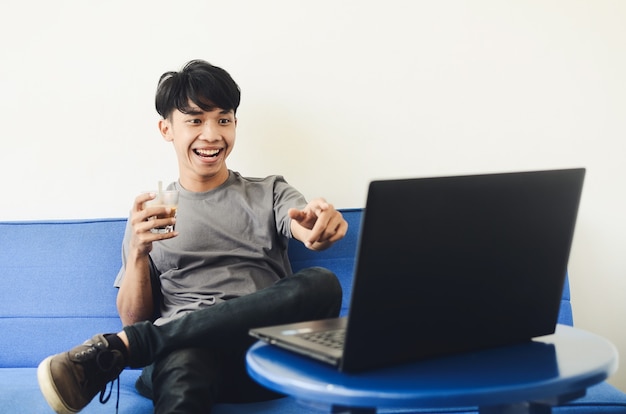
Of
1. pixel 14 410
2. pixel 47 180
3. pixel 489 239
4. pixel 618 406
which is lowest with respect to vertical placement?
pixel 14 410

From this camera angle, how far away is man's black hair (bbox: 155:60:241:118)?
223cm

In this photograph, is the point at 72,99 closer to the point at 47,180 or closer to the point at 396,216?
the point at 47,180

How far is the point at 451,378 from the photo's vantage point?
1.08 metres

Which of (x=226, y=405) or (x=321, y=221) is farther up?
(x=321, y=221)

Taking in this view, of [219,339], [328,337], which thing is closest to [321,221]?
[219,339]

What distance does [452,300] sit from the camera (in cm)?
114

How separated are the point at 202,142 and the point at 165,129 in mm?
183

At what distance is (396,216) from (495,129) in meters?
1.54

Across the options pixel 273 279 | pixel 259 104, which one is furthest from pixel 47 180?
pixel 273 279

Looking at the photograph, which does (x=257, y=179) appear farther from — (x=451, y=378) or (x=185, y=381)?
(x=451, y=378)

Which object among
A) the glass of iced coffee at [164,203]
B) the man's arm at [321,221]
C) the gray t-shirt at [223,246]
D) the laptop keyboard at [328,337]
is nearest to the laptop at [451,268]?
the laptop keyboard at [328,337]

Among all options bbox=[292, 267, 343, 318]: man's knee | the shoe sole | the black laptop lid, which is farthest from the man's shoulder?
the black laptop lid

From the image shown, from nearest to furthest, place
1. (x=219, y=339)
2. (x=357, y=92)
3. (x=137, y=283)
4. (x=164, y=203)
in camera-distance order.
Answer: (x=219, y=339) < (x=164, y=203) < (x=137, y=283) < (x=357, y=92)

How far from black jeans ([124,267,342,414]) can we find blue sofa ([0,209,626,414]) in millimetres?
477
